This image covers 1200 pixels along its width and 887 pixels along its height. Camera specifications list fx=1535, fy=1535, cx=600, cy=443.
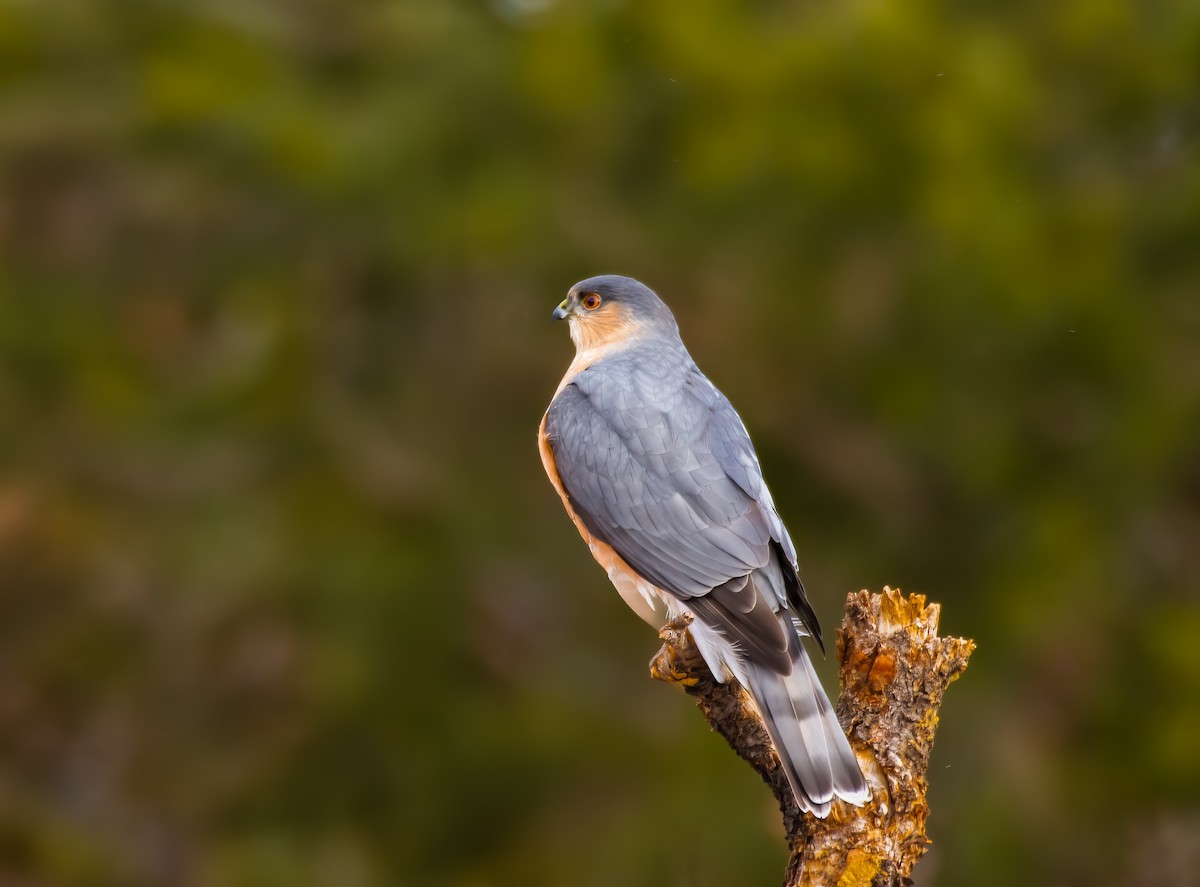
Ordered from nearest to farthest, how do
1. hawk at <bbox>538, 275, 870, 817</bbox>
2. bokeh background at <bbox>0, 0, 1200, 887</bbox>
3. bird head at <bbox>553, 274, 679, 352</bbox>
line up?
hawk at <bbox>538, 275, 870, 817</bbox> < bird head at <bbox>553, 274, 679, 352</bbox> < bokeh background at <bbox>0, 0, 1200, 887</bbox>

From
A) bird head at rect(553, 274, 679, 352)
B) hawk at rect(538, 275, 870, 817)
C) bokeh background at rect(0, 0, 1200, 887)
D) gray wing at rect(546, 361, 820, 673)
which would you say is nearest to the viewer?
hawk at rect(538, 275, 870, 817)

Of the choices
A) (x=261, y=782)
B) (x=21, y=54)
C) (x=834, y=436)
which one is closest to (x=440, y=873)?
(x=261, y=782)

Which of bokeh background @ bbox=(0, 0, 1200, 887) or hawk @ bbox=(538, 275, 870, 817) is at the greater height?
bokeh background @ bbox=(0, 0, 1200, 887)

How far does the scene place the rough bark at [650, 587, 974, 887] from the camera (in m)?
3.10

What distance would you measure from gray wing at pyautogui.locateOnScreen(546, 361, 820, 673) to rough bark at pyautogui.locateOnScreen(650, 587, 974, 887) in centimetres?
32

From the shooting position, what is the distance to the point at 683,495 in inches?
164

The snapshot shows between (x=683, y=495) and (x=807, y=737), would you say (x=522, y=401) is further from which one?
(x=807, y=737)

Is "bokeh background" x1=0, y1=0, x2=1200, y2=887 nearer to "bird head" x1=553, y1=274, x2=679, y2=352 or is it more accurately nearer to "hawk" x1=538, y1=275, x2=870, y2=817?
"bird head" x1=553, y1=274, x2=679, y2=352

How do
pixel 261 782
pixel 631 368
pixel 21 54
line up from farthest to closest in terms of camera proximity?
1. pixel 261 782
2. pixel 21 54
3. pixel 631 368

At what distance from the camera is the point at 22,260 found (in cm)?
711

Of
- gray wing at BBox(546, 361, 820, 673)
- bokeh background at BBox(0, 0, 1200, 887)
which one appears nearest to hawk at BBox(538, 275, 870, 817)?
gray wing at BBox(546, 361, 820, 673)

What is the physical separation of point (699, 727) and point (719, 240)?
2227 mm

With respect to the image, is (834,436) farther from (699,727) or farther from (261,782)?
(261,782)

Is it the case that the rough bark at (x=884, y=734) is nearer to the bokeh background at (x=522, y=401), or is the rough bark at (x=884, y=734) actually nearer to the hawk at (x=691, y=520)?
the hawk at (x=691, y=520)
